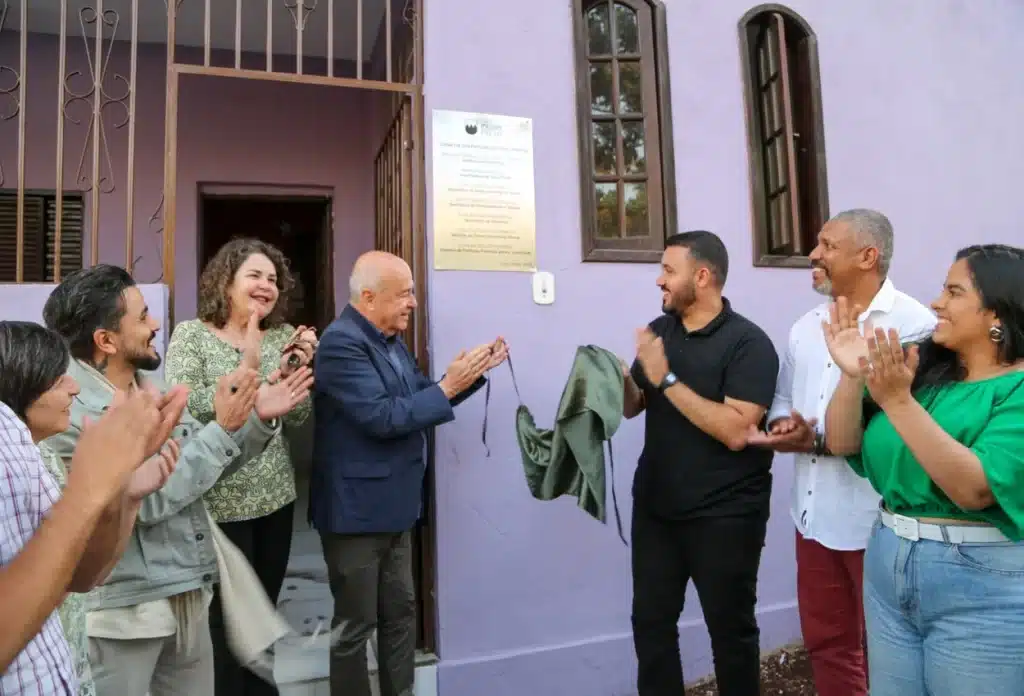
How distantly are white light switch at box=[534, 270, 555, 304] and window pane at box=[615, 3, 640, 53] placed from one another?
4.31 feet

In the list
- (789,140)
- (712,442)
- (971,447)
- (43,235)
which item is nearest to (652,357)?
(712,442)

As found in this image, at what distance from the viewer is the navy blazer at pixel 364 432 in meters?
2.48

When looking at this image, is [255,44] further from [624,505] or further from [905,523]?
[905,523]

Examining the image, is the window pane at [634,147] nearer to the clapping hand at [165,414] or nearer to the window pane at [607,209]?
the window pane at [607,209]

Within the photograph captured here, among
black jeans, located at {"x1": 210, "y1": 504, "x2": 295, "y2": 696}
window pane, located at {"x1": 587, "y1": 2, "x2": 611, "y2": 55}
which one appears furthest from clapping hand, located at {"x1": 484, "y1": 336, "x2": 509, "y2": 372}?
window pane, located at {"x1": 587, "y1": 2, "x2": 611, "y2": 55}

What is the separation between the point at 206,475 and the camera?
193 cm

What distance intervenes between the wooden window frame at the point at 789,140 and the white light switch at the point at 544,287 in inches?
46.0

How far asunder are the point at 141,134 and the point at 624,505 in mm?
4433

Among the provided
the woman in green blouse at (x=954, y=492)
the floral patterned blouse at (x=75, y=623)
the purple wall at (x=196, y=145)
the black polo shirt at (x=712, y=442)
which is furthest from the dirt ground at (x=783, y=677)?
the purple wall at (x=196, y=145)

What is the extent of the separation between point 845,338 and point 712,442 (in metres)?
0.61

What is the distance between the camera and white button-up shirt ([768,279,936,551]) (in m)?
2.36

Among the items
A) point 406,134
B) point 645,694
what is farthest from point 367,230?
point 645,694

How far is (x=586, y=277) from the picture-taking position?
11.3ft

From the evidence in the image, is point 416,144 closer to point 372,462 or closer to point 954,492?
point 372,462
